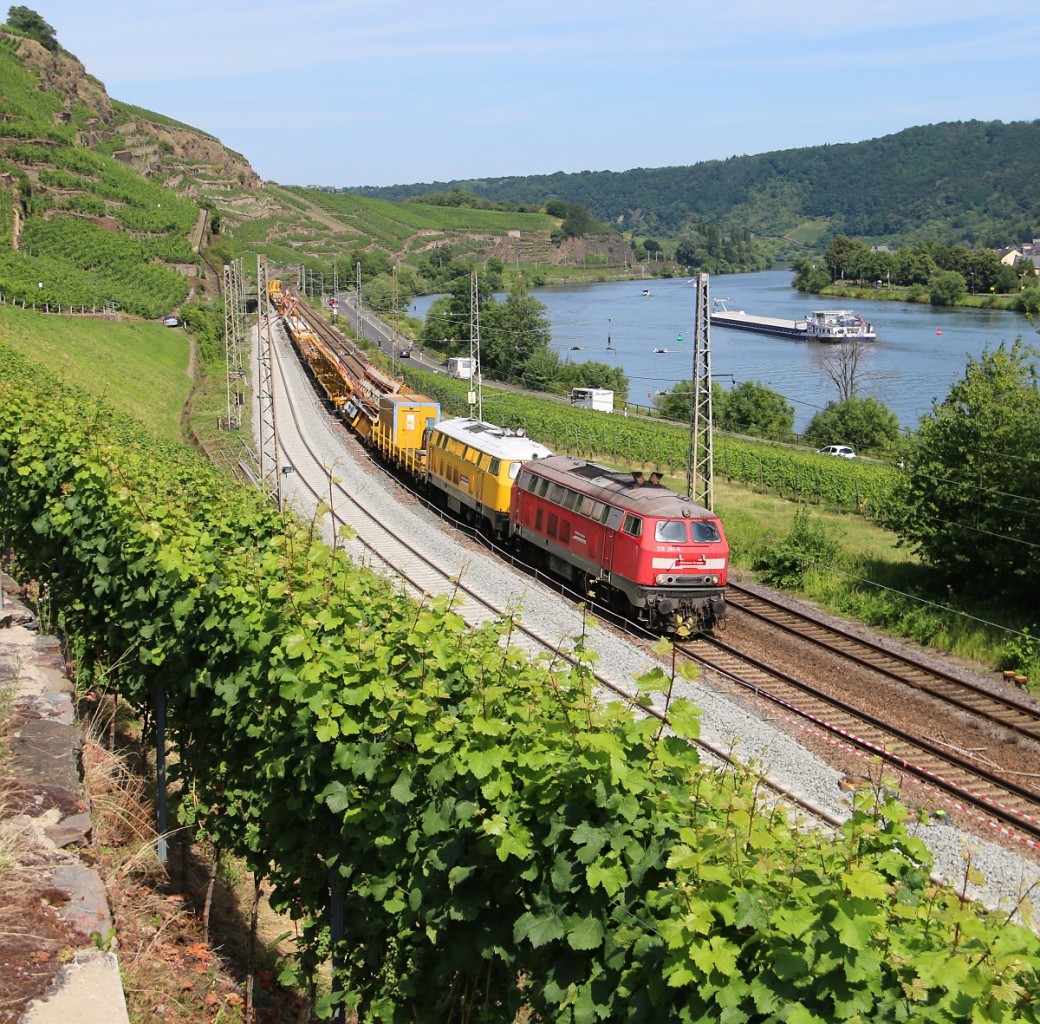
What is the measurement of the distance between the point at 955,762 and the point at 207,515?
40.7ft

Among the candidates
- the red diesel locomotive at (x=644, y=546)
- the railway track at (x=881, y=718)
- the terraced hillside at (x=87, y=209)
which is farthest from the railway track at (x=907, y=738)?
the terraced hillside at (x=87, y=209)

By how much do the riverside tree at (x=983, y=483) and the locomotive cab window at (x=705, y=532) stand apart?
7.13 meters

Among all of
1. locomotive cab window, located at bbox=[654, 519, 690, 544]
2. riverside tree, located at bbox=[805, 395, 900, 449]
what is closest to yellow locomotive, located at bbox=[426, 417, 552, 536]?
locomotive cab window, located at bbox=[654, 519, 690, 544]

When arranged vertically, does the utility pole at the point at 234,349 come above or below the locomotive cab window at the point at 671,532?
above

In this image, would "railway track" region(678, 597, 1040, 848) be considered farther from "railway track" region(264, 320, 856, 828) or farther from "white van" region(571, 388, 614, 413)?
"white van" region(571, 388, 614, 413)

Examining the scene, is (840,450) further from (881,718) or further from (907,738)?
(907,738)

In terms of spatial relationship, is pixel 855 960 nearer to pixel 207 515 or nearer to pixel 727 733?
pixel 207 515

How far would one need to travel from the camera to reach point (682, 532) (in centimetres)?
2275

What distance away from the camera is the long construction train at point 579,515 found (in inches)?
892

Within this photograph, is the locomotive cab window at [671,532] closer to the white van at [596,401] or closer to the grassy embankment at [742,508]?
the grassy embankment at [742,508]

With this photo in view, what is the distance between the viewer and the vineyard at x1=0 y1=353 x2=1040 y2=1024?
165 inches

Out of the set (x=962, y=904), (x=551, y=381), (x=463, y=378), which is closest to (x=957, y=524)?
(x=962, y=904)

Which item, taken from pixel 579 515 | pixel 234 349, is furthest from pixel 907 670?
pixel 234 349

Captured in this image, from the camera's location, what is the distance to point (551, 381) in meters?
90.4
